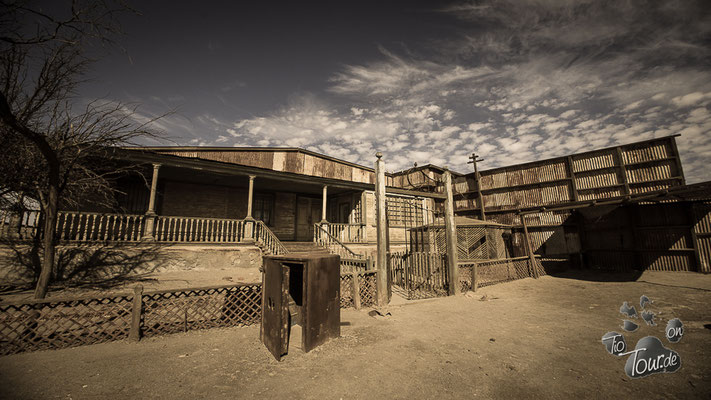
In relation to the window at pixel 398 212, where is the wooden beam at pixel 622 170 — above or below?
above

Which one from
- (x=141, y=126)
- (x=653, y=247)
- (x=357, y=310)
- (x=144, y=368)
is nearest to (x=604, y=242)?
(x=653, y=247)

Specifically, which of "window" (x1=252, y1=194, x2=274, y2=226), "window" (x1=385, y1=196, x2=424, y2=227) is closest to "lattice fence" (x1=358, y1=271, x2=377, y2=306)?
"window" (x1=385, y1=196, x2=424, y2=227)

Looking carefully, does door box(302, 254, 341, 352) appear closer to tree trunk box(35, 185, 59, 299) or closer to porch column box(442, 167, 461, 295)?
porch column box(442, 167, 461, 295)

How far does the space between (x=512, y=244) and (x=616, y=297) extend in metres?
9.91

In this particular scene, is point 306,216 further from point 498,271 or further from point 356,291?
point 498,271

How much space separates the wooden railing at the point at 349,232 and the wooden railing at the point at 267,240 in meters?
3.48

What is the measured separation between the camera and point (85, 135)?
6.35 meters

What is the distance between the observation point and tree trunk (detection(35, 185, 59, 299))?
19.0 feet

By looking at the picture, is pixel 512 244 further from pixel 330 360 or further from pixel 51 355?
pixel 51 355

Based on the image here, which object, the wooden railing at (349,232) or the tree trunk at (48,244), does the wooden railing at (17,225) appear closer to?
the tree trunk at (48,244)

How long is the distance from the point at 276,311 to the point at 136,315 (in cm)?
290

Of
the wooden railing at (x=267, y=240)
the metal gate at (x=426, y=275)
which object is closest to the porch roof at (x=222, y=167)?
the wooden railing at (x=267, y=240)

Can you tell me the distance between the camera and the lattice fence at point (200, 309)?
16.8 feet

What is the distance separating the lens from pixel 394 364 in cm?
390
